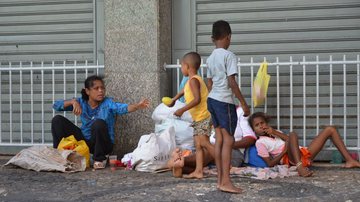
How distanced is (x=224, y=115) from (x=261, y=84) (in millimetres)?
1604

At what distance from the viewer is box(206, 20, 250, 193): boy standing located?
5.00 m

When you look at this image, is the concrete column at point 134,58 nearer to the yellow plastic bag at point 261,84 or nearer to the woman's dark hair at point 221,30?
the yellow plastic bag at point 261,84

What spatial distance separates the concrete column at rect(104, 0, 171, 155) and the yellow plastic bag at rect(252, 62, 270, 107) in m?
1.19

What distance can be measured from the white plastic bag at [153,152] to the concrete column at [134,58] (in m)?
0.73

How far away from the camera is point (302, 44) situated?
7.11m

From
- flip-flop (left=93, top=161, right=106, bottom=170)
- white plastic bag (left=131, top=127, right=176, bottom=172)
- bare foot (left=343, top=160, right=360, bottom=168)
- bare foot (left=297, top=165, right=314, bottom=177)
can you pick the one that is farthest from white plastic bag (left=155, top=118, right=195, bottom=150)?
bare foot (left=343, top=160, right=360, bottom=168)

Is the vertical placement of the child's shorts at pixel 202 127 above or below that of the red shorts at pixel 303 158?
above

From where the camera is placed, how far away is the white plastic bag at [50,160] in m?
6.24

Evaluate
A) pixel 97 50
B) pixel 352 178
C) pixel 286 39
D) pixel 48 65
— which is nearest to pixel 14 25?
pixel 48 65

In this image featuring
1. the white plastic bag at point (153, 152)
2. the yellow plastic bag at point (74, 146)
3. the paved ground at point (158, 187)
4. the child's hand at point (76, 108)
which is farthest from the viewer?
the child's hand at point (76, 108)

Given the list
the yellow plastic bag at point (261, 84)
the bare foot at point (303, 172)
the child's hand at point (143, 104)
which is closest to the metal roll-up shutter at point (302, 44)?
the yellow plastic bag at point (261, 84)

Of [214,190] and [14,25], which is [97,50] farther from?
[214,190]

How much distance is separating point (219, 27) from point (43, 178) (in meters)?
2.45

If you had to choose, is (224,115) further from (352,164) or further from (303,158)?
(352,164)
